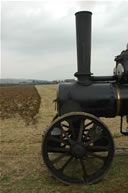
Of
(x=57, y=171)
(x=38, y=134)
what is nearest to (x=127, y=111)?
(x=57, y=171)

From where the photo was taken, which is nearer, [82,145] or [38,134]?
[82,145]

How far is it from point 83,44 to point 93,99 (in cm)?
97

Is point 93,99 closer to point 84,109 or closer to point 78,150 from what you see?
point 84,109

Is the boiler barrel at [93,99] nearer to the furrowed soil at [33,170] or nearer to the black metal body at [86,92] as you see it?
the black metal body at [86,92]

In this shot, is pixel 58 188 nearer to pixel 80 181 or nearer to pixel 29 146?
pixel 80 181

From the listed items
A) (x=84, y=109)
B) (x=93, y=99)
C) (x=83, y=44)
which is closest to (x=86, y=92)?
(x=93, y=99)

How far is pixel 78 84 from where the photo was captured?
3654mm

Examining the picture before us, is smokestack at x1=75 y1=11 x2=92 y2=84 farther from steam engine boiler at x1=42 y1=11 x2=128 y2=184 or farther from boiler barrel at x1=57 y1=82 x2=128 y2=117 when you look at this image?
boiler barrel at x1=57 y1=82 x2=128 y2=117

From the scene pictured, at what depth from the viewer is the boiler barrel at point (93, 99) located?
3.50 m

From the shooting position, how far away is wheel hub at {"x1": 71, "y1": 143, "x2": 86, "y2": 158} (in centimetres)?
323

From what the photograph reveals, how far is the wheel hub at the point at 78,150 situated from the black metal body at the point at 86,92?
23.0 inches

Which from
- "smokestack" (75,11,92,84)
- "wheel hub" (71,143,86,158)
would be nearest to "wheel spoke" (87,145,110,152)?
"wheel hub" (71,143,86,158)

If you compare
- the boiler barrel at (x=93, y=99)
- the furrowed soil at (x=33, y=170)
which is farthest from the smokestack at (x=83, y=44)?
the furrowed soil at (x=33, y=170)

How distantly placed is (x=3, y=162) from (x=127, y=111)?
2.69 m
